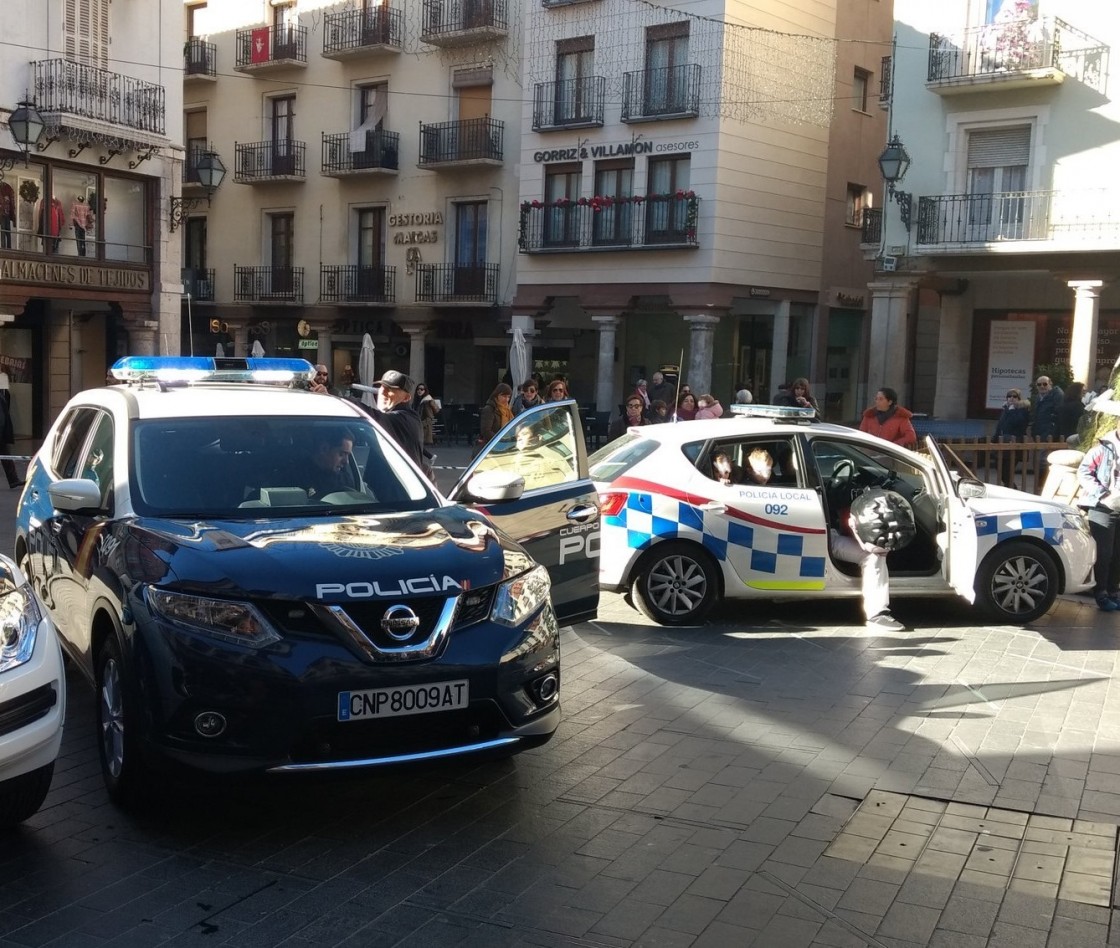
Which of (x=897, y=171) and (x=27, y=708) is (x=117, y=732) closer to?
(x=27, y=708)

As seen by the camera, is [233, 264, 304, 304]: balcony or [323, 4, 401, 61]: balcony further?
[233, 264, 304, 304]: balcony

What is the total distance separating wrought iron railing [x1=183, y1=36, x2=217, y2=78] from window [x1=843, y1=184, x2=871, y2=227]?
19389 millimetres

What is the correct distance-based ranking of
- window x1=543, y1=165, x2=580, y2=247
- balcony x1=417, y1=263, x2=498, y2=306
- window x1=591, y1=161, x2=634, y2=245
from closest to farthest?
window x1=591, y1=161, x2=634, y2=245, window x1=543, y1=165, x2=580, y2=247, balcony x1=417, y1=263, x2=498, y2=306

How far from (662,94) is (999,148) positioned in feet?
26.9

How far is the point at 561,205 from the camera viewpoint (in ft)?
104

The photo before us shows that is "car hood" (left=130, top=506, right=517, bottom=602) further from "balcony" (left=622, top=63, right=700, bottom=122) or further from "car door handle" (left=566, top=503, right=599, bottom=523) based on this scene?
"balcony" (left=622, top=63, right=700, bottom=122)

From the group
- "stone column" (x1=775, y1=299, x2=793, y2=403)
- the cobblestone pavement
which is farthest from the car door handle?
"stone column" (x1=775, y1=299, x2=793, y2=403)

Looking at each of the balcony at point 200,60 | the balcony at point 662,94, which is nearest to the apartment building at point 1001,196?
the balcony at point 662,94

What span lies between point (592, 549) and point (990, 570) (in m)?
3.50

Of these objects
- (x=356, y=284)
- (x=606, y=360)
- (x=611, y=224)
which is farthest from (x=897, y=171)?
(x=356, y=284)

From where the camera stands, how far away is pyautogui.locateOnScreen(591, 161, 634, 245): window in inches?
1207

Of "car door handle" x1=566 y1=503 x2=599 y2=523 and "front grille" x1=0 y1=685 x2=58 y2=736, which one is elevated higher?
"car door handle" x1=566 y1=503 x2=599 y2=523

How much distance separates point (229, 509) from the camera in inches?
225

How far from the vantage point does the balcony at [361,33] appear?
34688mm
